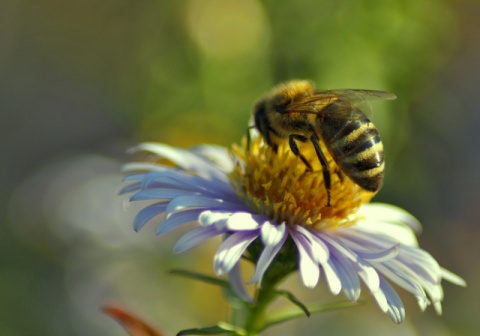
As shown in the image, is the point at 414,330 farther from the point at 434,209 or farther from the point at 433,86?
the point at 433,86

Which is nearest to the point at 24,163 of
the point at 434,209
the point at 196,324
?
the point at 196,324

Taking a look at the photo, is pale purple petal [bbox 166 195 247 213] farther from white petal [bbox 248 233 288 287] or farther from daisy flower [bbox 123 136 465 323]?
white petal [bbox 248 233 288 287]

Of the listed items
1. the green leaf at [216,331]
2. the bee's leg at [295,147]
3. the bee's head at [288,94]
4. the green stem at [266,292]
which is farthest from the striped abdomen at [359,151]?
the green leaf at [216,331]

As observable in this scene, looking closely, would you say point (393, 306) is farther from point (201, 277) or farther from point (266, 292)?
point (201, 277)

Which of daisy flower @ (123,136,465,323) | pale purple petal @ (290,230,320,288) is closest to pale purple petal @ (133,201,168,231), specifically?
daisy flower @ (123,136,465,323)

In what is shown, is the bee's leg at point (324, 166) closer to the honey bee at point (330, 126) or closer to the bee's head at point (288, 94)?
the honey bee at point (330, 126)

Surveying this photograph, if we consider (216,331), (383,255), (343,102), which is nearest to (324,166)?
(343,102)
